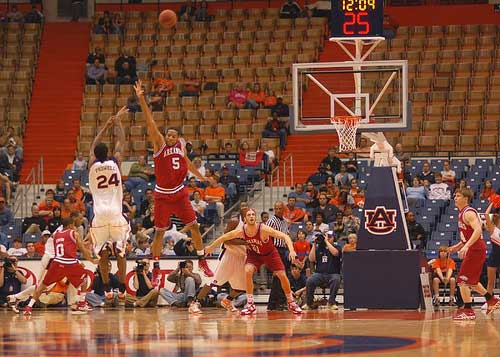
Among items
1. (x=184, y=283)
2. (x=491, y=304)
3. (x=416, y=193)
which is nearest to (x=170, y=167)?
(x=491, y=304)

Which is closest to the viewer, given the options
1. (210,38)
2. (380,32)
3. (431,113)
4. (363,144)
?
(380,32)

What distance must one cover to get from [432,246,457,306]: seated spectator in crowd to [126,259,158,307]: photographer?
514cm

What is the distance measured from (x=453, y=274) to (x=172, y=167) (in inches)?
297

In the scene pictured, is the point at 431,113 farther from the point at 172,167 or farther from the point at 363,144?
the point at 172,167

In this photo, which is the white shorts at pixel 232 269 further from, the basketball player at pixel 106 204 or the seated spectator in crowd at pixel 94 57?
the seated spectator in crowd at pixel 94 57

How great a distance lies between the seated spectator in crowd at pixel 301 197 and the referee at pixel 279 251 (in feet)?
6.19

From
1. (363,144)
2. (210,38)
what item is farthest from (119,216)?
(210,38)

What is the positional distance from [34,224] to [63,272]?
678cm

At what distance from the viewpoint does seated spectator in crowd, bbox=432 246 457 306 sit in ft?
71.8

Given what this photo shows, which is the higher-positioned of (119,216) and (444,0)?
(444,0)

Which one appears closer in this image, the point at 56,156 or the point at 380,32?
the point at 380,32

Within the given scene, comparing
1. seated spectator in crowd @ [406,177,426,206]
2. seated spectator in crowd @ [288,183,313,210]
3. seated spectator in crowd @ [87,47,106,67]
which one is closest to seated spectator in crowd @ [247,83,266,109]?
seated spectator in crowd @ [87,47,106,67]

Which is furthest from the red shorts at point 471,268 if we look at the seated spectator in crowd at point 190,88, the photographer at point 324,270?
A: the seated spectator in crowd at point 190,88

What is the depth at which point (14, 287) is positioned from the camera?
23047 millimetres
